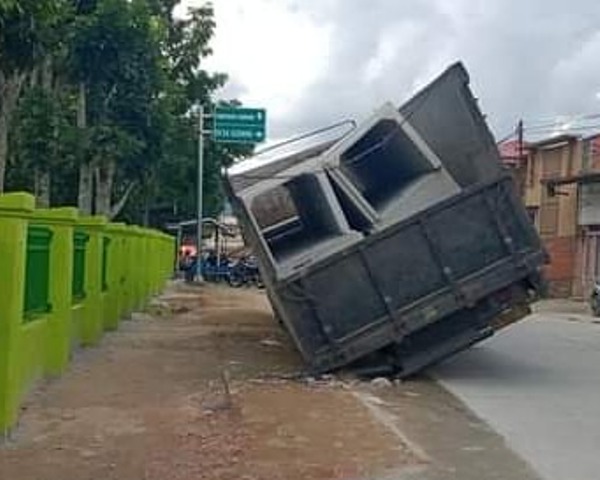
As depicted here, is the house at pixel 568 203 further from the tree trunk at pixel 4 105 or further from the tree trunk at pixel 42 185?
the tree trunk at pixel 4 105

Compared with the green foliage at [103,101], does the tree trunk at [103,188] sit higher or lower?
lower

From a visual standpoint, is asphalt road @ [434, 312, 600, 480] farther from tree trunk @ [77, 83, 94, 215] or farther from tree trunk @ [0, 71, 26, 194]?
tree trunk @ [77, 83, 94, 215]

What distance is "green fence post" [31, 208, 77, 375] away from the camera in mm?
13703

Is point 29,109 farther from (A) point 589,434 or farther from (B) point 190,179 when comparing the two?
(B) point 190,179

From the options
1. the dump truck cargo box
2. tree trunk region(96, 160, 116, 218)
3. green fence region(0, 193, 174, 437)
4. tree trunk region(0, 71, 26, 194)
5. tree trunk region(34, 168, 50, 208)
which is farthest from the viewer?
tree trunk region(96, 160, 116, 218)

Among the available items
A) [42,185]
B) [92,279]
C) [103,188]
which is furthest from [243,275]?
[92,279]

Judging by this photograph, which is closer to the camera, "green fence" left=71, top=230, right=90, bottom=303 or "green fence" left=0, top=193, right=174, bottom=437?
"green fence" left=0, top=193, right=174, bottom=437

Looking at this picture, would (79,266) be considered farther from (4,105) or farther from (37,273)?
(4,105)

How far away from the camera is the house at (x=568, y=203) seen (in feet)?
146

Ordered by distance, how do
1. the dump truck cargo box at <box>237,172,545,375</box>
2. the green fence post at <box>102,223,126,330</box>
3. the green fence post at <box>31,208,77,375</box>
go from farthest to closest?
1. the green fence post at <box>102,223,126,330</box>
2. the dump truck cargo box at <box>237,172,545,375</box>
3. the green fence post at <box>31,208,77,375</box>

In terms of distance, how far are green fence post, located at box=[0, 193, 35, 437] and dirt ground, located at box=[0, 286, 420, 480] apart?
34 centimetres

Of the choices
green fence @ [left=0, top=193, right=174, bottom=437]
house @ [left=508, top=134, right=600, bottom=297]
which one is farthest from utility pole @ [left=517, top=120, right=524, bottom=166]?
green fence @ [left=0, top=193, right=174, bottom=437]

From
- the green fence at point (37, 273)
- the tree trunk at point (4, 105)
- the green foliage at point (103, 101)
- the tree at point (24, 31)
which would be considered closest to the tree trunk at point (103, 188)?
the green foliage at point (103, 101)

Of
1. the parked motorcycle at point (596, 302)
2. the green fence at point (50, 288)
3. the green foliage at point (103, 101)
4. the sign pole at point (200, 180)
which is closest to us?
→ the green fence at point (50, 288)
